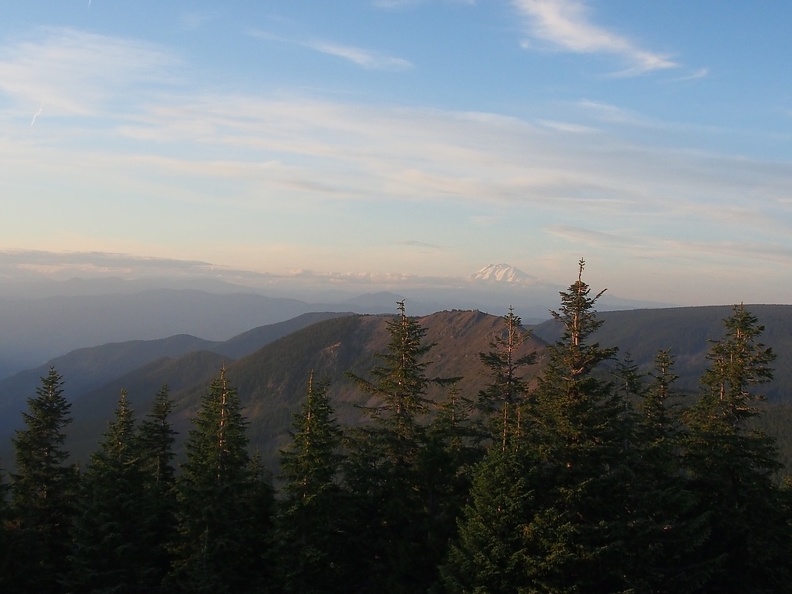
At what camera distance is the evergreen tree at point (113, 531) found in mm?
29312

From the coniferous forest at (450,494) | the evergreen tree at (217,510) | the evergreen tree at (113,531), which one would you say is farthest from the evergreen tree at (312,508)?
the evergreen tree at (113,531)

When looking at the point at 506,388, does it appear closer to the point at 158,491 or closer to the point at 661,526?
the point at 661,526

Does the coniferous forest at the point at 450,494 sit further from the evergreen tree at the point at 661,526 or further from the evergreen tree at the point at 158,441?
the evergreen tree at the point at 158,441

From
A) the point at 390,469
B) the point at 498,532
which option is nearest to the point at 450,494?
the point at 390,469

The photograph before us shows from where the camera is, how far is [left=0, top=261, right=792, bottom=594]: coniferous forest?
23562 mm

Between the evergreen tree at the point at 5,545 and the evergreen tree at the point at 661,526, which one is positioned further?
the evergreen tree at the point at 5,545

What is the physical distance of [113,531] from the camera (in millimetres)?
29859

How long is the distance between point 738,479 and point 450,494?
41.8ft

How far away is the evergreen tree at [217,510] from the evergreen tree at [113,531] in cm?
176

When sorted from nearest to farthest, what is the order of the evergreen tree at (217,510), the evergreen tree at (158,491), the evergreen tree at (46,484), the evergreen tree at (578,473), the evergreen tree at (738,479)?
the evergreen tree at (578,473) < the evergreen tree at (738,479) < the evergreen tree at (217,510) < the evergreen tree at (158,491) < the evergreen tree at (46,484)

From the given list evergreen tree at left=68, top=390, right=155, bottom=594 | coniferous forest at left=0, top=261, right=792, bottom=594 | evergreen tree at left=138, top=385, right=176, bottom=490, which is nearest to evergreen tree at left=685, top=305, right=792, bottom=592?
coniferous forest at left=0, top=261, right=792, bottom=594

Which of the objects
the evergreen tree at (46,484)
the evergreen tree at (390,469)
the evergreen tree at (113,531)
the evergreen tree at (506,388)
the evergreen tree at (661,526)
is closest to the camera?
the evergreen tree at (661,526)

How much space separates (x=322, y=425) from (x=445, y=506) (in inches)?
256

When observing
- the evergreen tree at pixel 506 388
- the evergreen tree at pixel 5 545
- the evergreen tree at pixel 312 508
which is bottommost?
the evergreen tree at pixel 5 545
